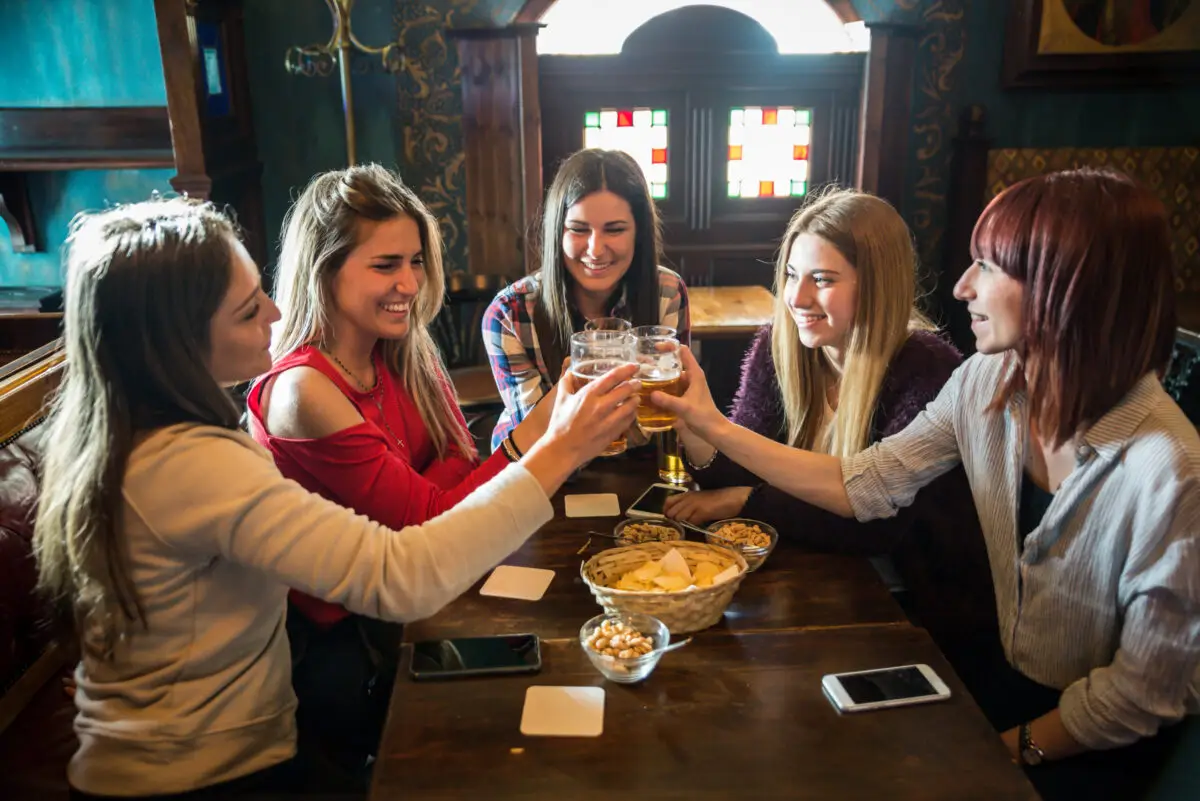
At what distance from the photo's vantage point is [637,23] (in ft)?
17.7

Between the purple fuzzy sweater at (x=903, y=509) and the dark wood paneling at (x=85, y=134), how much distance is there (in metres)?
3.13

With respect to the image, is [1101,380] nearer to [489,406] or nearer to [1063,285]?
[1063,285]

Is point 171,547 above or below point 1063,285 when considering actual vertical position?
below

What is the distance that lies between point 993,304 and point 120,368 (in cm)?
128

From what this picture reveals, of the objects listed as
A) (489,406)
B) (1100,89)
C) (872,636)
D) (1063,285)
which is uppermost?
(1100,89)

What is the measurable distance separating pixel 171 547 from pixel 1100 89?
197 inches

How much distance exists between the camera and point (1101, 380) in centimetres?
137

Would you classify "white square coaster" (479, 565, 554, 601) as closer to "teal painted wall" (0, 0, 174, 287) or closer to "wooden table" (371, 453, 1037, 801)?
"wooden table" (371, 453, 1037, 801)

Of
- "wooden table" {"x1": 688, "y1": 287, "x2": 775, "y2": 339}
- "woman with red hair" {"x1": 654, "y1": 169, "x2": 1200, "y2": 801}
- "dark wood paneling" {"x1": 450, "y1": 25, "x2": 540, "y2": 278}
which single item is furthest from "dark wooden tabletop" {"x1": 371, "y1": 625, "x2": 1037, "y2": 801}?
"dark wood paneling" {"x1": 450, "y1": 25, "x2": 540, "y2": 278}

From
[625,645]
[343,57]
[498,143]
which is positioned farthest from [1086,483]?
[498,143]

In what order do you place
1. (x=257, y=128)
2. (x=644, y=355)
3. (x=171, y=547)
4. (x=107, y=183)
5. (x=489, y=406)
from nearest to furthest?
(x=171, y=547)
(x=644, y=355)
(x=489, y=406)
(x=107, y=183)
(x=257, y=128)

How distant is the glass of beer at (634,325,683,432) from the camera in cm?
156

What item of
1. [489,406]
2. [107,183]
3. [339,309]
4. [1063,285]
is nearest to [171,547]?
[339,309]

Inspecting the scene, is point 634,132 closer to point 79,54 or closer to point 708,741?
point 79,54
